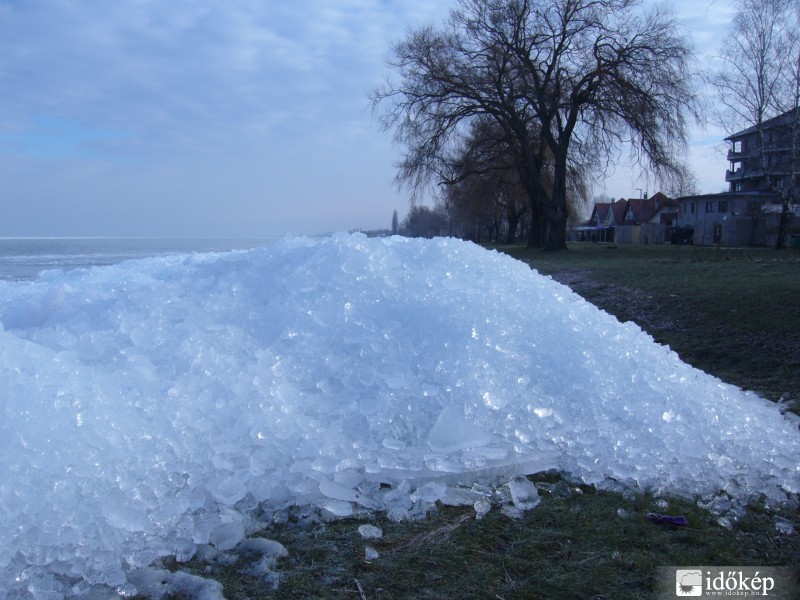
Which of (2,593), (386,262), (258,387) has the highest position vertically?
(386,262)

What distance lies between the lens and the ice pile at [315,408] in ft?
7.52

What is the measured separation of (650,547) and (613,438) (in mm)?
726

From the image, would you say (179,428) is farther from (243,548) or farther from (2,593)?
(2,593)

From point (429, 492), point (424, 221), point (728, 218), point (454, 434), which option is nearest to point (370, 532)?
point (429, 492)

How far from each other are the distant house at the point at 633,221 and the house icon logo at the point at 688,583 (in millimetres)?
42969

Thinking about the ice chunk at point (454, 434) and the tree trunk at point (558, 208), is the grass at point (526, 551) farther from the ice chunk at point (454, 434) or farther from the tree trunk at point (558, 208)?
the tree trunk at point (558, 208)

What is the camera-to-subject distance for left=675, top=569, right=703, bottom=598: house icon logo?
2.02 meters

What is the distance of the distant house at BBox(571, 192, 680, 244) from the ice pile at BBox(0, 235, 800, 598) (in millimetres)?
41739

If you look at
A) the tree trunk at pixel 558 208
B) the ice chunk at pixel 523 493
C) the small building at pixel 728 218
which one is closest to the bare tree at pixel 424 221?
the tree trunk at pixel 558 208

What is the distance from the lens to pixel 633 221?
2218 inches

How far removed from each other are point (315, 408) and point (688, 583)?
168 cm

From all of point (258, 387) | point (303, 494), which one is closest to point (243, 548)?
point (303, 494)

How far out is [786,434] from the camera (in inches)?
128

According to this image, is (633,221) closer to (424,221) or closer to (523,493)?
(424,221)
